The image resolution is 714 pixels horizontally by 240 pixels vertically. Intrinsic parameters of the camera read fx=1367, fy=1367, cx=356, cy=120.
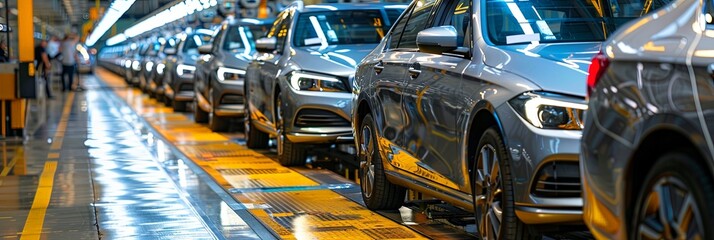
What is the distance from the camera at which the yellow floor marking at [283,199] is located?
28.5 feet

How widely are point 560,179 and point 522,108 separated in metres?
0.44

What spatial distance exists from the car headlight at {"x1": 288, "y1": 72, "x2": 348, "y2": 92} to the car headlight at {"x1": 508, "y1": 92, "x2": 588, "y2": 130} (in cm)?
618

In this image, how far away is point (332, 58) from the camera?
12930mm

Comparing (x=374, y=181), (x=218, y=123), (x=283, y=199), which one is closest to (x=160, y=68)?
(x=218, y=123)

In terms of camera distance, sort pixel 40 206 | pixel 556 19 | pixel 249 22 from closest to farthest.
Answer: pixel 556 19 → pixel 40 206 → pixel 249 22

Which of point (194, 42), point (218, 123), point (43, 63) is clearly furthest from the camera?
point (43, 63)

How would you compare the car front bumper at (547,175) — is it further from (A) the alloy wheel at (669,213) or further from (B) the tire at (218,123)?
(B) the tire at (218,123)

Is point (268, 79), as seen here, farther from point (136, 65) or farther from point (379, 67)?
point (136, 65)

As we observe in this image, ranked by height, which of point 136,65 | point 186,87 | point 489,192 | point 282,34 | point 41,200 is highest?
point 282,34

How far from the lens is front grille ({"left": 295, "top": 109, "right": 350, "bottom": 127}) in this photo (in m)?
12.5

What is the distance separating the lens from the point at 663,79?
4520 mm

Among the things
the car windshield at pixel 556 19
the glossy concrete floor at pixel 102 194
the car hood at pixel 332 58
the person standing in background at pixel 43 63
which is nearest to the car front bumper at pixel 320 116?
the car hood at pixel 332 58

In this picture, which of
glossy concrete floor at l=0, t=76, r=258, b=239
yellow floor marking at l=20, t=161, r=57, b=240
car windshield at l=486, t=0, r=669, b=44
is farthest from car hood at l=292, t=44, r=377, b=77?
car windshield at l=486, t=0, r=669, b=44

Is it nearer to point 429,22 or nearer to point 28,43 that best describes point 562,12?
point 429,22
